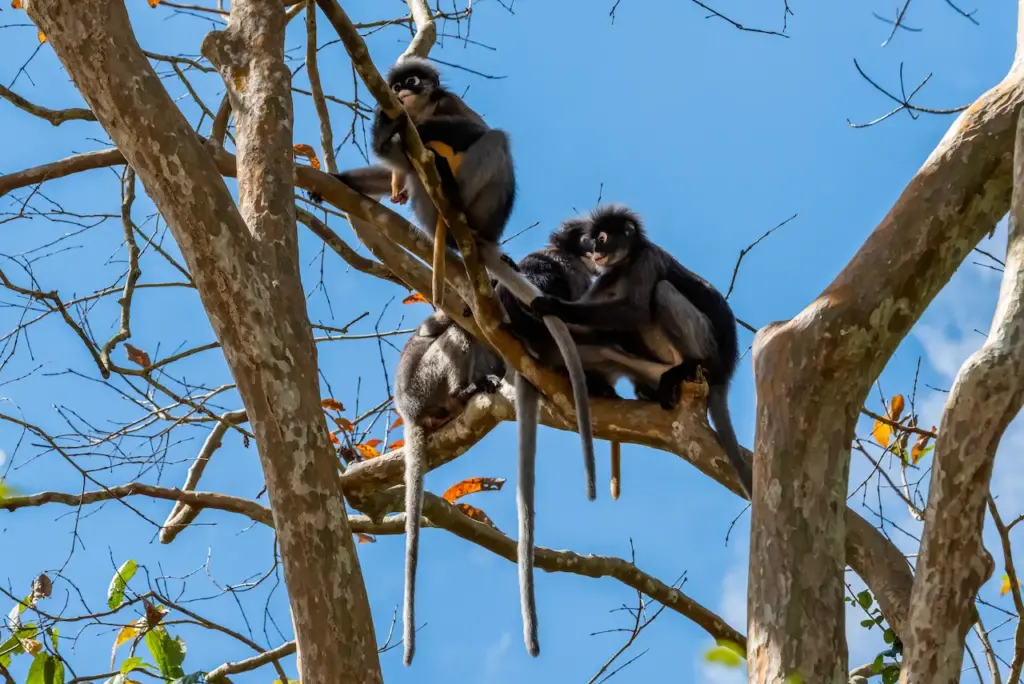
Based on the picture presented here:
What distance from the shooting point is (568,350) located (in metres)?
→ 4.06

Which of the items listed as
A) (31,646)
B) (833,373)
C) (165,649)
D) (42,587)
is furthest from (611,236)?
(31,646)

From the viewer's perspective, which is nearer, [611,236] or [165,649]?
[165,649]

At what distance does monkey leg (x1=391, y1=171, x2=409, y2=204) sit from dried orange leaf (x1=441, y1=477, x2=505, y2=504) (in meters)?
1.24

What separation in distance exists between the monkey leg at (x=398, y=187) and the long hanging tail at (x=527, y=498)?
2.77ft

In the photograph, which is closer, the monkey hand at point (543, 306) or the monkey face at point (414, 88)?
the monkey hand at point (543, 306)

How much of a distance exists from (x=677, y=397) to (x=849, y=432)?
1423 mm

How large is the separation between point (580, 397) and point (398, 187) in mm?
1163

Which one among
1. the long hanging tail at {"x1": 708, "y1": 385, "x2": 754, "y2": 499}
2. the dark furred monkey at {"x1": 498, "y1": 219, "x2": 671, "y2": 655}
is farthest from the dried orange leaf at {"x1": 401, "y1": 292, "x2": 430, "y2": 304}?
the long hanging tail at {"x1": 708, "y1": 385, "x2": 754, "y2": 499}

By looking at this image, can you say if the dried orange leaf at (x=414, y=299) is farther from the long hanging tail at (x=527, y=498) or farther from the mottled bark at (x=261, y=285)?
the mottled bark at (x=261, y=285)

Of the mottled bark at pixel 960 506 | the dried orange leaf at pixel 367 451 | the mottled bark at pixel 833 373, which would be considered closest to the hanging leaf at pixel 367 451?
the dried orange leaf at pixel 367 451

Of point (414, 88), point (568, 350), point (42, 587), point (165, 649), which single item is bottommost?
point (165, 649)

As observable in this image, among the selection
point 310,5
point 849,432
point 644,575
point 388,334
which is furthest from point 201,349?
point 849,432

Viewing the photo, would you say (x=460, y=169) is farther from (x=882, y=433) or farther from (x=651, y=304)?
(x=882, y=433)

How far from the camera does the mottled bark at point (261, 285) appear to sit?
2602mm
